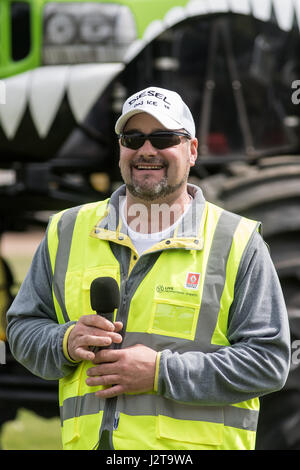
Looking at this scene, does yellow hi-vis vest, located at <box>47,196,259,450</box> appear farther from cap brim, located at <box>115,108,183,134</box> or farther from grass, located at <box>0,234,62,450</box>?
grass, located at <box>0,234,62,450</box>

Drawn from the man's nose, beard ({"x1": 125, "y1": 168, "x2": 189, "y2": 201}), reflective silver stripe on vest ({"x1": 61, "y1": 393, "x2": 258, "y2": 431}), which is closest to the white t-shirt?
beard ({"x1": 125, "y1": 168, "x2": 189, "y2": 201})

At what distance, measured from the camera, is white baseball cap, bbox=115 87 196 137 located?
263 cm

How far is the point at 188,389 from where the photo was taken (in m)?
2.44

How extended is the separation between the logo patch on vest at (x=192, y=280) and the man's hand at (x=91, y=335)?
26 cm

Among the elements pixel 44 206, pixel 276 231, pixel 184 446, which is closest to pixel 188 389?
pixel 184 446

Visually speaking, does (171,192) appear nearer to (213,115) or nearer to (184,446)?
(184,446)

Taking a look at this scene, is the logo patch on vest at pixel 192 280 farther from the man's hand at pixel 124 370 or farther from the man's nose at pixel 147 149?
the man's nose at pixel 147 149

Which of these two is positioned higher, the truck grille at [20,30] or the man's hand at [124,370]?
the truck grille at [20,30]

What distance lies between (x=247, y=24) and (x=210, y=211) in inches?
72.0

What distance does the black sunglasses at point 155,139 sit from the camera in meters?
2.66

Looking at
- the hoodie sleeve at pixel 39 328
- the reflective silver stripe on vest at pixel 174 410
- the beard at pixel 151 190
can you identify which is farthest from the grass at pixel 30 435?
the beard at pixel 151 190

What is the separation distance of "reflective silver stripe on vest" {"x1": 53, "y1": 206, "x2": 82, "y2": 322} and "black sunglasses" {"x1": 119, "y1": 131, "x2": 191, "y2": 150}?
0.33 metres

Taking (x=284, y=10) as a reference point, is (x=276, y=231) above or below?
below

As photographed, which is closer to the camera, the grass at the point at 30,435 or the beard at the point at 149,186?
the beard at the point at 149,186
